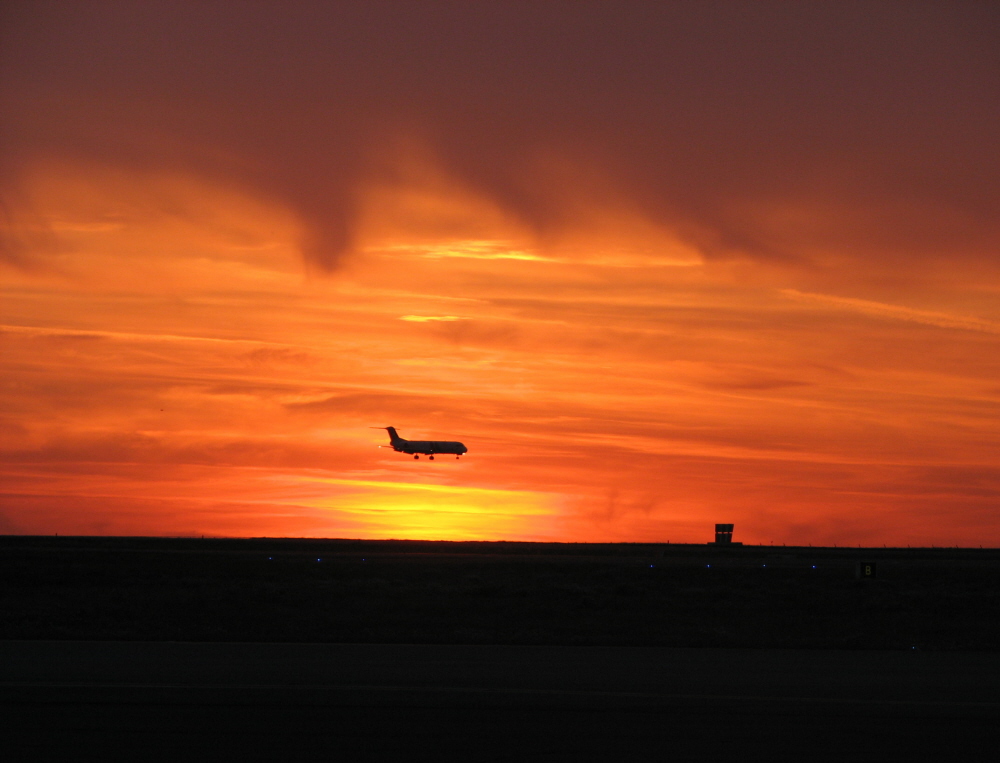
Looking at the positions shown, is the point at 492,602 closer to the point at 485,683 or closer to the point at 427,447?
the point at 485,683

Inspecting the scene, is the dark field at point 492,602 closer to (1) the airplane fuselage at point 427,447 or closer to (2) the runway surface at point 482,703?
(2) the runway surface at point 482,703

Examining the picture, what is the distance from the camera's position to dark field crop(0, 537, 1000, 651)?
2966 cm

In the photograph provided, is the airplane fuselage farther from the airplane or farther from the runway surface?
the runway surface

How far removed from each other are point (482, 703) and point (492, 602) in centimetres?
2622

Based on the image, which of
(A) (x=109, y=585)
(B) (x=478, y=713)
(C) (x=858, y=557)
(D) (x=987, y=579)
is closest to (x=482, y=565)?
(A) (x=109, y=585)

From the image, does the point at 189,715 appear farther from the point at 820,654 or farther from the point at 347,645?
the point at 820,654

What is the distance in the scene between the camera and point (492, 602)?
134ft

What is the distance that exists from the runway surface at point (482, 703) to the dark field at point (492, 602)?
6.35 m

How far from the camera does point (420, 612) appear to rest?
37.8m

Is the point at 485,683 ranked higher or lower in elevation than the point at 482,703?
higher

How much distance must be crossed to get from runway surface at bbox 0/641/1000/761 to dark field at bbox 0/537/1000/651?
6354 mm

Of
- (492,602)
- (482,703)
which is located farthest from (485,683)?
(492,602)

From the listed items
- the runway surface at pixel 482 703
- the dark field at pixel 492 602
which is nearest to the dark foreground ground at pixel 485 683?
the runway surface at pixel 482 703

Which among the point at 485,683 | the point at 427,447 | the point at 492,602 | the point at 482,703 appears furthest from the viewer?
the point at 427,447
